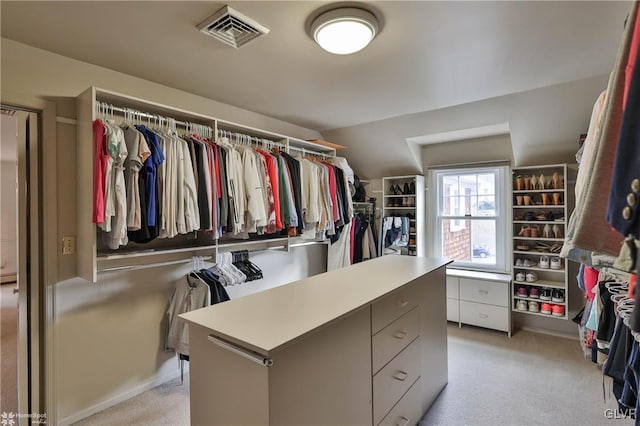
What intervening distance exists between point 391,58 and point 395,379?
78.5 inches

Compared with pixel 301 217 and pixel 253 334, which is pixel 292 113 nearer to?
pixel 301 217

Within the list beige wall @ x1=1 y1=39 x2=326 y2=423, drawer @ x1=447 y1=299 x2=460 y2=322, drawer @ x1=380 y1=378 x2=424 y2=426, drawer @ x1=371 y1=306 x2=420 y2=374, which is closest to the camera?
drawer @ x1=371 y1=306 x2=420 y2=374

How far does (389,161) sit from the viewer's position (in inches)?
171

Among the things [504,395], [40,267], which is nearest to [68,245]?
[40,267]

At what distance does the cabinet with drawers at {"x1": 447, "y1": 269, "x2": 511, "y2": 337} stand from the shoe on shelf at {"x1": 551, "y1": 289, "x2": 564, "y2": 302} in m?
0.41

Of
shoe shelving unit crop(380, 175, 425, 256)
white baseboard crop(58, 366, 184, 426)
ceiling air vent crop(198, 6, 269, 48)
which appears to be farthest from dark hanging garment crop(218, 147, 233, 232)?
shoe shelving unit crop(380, 175, 425, 256)

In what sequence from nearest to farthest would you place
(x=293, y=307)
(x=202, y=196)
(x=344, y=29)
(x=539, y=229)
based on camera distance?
(x=293, y=307) < (x=344, y=29) < (x=202, y=196) < (x=539, y=229)

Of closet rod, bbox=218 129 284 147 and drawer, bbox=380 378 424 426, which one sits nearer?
drawer, bbox=380 378 424 426

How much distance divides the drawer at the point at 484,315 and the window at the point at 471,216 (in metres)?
0.59

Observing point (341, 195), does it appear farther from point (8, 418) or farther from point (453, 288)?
point (8, 418)

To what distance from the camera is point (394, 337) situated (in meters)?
1.76

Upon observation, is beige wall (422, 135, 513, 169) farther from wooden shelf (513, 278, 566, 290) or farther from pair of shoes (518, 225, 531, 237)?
wooden shelf (513, 278, 566, 290)

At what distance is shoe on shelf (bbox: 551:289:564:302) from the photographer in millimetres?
3322

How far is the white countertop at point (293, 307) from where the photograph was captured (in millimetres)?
1156
